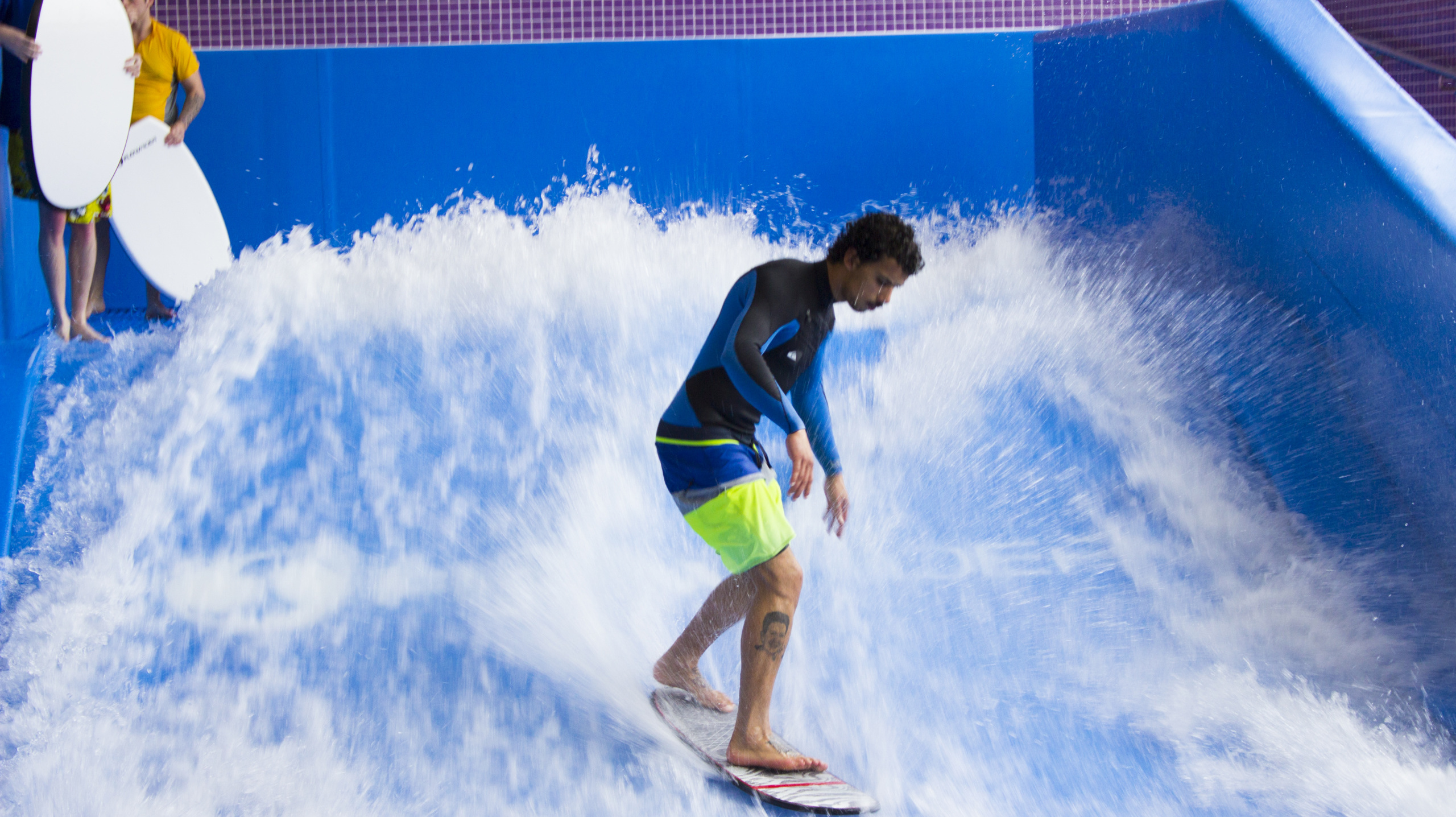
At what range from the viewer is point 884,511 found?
3.18 m

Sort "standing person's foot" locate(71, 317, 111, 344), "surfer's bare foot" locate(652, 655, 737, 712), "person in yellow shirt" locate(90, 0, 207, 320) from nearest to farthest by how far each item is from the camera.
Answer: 1. "surfer's bare foot" locate(652, 655, 737, 712)
2. "standing person's foot" locate(71, 317, 111, 344)
3. "person in yellow shirt" locate(90, 0, 207, 320)

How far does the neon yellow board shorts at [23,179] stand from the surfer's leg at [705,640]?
265 cm

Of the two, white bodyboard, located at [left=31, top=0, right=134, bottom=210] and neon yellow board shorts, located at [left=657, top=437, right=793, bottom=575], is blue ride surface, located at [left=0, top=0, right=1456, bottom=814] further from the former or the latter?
neon yellow board shorts, located at [left=657, top=437, right=793, bottom=575]

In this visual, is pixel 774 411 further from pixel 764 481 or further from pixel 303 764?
pixel 303 764

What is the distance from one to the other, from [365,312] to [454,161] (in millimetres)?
1539

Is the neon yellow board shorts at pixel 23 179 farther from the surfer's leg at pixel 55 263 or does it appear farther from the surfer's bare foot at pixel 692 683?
the surfer's bare foot at pixel 692 683

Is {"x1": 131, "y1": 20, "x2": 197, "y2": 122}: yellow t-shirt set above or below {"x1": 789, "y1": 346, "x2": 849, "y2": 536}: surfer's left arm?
above

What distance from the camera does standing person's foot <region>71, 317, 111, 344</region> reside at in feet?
11.9

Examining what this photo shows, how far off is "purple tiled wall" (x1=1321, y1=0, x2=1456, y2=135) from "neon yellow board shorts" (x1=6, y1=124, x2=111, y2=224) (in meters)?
5.84

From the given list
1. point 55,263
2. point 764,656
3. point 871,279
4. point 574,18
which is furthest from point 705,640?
point 574,18

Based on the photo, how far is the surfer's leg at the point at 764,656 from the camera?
2.06 metres

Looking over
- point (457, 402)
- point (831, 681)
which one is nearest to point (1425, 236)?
point (831, 681)

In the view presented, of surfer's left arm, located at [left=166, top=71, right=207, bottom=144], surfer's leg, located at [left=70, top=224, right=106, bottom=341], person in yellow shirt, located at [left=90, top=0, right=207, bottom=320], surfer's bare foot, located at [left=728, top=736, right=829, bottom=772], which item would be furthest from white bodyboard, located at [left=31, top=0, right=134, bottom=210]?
surfer's bare foot, located at [left=728, top=736, right=829, bottom=772]

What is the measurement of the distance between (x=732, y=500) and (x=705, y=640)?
46 cm
